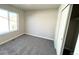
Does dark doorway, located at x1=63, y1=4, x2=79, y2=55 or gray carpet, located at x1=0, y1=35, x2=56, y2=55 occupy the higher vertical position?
dark doorway, located at x1=63, y1=4, x2=79, y2=55

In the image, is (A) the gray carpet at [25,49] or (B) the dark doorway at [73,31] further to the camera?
(A) the gray carpet at [25,49]

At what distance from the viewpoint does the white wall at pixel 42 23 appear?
3.80 meters

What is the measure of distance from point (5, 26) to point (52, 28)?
2.98 m

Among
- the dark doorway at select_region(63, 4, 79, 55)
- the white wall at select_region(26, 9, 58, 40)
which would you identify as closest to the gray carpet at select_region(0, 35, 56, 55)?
the dark doorway at select_region(63, 4, 79, 55)

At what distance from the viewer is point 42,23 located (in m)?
4.20

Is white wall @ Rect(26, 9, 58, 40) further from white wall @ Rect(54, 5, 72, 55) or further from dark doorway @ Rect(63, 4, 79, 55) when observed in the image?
white wall @ Rect(54, 5, 72, 55)

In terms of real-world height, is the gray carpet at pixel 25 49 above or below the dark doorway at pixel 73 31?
below

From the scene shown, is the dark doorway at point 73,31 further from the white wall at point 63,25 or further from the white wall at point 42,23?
the white wall at point 42,23

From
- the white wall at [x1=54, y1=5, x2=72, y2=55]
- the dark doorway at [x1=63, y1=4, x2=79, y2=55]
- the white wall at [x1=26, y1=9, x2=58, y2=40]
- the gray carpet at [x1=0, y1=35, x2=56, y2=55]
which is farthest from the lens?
the white wall at [x1=26, y1=9, x2=58, y2=40]

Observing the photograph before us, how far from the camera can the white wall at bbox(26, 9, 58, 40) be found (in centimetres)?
380

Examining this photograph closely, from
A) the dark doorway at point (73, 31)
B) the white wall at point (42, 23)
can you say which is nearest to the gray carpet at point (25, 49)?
the dark doorway at point (73, 31)

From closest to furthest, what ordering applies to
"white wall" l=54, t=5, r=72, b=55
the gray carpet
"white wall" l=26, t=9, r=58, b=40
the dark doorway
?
"white wall" l=54, t=5, r=72, b=55 → the dark doorway → the gray carpet → "white wall" l=26, t=9, r=58, b=40
